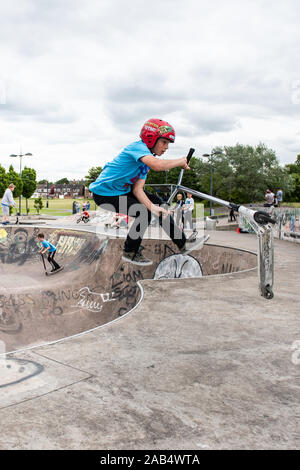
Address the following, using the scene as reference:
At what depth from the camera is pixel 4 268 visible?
12.8m

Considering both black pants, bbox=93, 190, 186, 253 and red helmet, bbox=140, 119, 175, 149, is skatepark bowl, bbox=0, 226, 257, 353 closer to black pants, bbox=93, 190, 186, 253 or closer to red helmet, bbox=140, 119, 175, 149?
black pants, bbox=93, 190, 186, 253

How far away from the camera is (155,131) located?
5.67 meters

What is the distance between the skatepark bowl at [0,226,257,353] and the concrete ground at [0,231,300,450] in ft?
10.5

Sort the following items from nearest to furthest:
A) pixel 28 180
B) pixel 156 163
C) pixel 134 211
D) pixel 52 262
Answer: pixel 156 163
pixel 134 211
pixel 52 262
pixel 28 180

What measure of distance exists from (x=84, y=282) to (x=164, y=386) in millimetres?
7901

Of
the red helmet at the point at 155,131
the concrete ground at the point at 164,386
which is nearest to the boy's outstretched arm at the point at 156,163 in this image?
the red helmet at the point at 155,131

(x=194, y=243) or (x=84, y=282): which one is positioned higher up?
(x=194, y=243)

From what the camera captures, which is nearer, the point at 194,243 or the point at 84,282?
the point at 194,243

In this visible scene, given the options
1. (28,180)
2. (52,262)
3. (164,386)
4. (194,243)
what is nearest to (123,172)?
(194,243)

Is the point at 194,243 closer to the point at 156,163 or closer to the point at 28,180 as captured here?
the point at 156,163

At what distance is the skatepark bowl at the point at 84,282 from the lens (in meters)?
7.80

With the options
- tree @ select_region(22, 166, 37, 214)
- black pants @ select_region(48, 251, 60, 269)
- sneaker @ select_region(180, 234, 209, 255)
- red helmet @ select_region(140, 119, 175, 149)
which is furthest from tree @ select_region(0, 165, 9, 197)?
red helmet @ select_region(140, 119, 175, 149)

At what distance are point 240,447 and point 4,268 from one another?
1213 cm
